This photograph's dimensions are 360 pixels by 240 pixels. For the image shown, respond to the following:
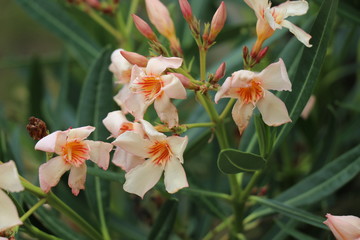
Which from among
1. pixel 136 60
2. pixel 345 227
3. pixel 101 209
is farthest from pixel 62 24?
pixel 345 227

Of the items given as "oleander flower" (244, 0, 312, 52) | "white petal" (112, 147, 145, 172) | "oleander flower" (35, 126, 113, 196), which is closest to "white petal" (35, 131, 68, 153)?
"oleander flower" (35, 126, 113, 196)

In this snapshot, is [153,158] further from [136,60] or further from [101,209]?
[101,209]

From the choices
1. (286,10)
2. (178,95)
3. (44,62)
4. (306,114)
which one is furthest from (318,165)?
(44,62)

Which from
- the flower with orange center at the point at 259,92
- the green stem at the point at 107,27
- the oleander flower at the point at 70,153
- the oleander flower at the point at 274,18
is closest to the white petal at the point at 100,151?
the oleander flower at the point at 70,153

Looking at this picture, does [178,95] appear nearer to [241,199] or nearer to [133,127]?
[133,127]

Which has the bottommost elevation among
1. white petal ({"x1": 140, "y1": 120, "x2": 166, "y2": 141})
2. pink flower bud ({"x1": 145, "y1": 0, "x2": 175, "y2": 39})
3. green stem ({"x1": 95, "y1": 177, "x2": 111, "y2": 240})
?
green stem ({"x1": 95, "y1": 177, "x2": 111, "y2": 240})

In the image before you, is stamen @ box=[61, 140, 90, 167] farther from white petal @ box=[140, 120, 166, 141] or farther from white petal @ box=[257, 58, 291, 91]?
white petal @ box=[257, 58, 291, 91]
